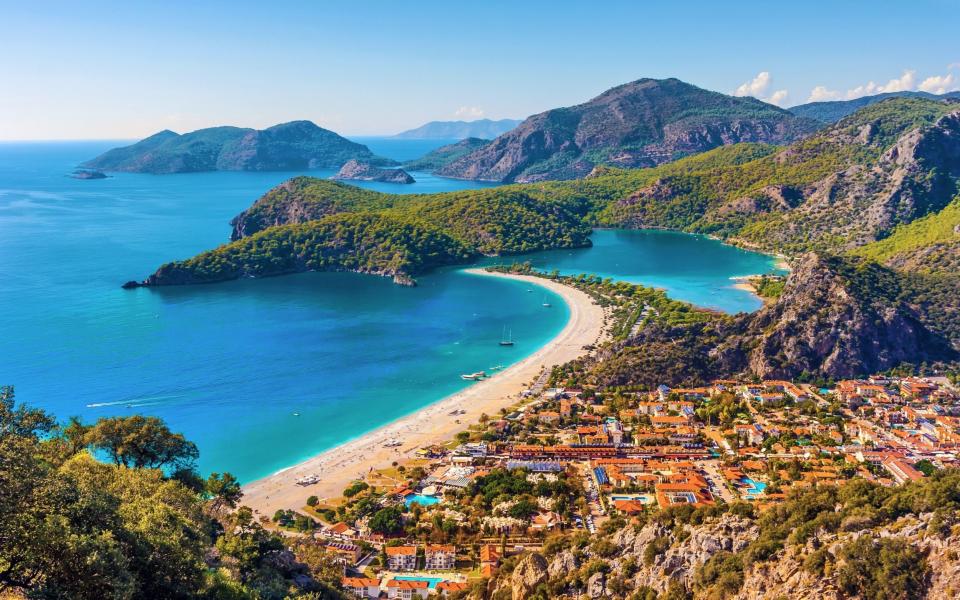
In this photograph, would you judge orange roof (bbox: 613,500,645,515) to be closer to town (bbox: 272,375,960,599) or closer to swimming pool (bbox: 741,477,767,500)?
town (bbox: 272,375,960,599)

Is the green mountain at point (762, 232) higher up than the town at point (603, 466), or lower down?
higher up

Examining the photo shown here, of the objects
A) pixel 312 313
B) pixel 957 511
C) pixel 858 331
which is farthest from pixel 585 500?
pixel 312 313

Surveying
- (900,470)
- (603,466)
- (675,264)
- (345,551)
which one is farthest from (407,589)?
(675,264)

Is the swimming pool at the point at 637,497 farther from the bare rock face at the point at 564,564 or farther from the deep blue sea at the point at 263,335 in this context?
the deep blue sea at the point at 263,335

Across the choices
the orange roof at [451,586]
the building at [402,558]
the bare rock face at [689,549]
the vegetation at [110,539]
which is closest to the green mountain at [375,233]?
the building at [402,558]

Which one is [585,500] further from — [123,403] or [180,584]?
[123,403]

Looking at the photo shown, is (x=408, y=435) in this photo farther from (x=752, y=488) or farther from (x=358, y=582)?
(x=752, y=488)
